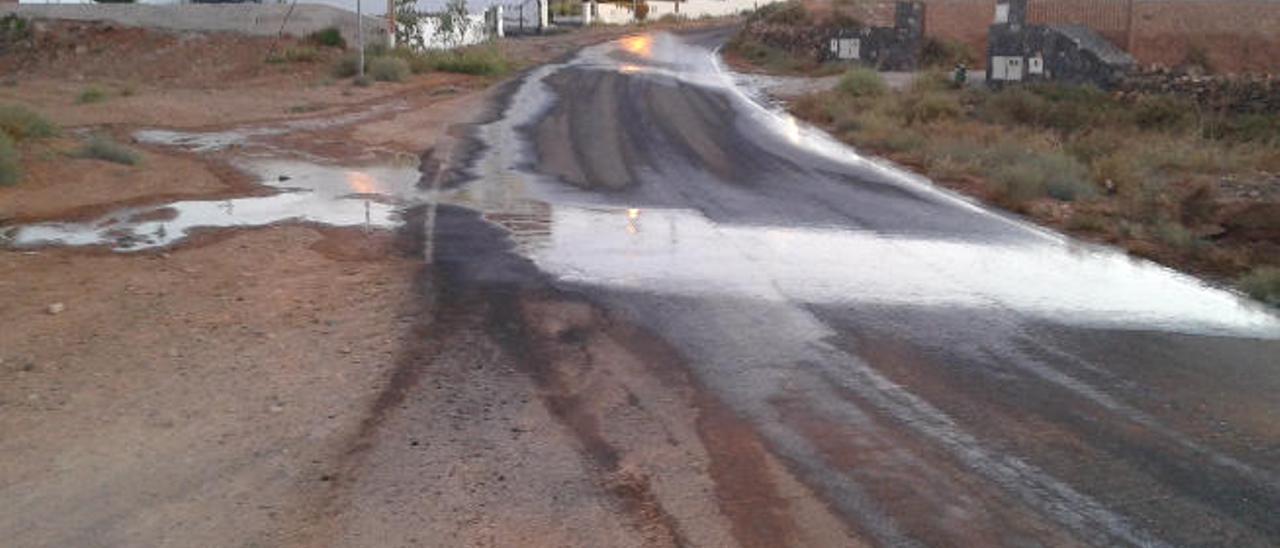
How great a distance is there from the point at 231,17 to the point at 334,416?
44.2 metres

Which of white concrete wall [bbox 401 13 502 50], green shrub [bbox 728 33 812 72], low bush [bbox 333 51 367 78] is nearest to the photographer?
low bush [bbox 333 51 367 78]

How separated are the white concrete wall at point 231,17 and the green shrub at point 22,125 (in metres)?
23.7

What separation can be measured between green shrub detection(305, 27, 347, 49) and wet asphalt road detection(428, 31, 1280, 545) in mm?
26233

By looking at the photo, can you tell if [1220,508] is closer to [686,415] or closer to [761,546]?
[761,546]

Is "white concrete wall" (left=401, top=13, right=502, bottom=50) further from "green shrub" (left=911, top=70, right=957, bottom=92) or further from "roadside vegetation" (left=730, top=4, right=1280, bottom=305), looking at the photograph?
"green shrub" (left=911, top=70, right=957, bottom=92)

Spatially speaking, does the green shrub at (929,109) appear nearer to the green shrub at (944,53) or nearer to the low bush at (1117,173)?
the low bush at (1117,173)

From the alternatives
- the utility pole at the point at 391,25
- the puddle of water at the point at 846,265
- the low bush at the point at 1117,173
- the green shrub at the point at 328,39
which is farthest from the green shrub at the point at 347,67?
the low bush at the point at 1117,173

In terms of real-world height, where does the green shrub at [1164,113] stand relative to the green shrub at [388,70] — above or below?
below

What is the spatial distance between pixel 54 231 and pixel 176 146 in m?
7.89

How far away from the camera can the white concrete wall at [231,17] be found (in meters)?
45.2

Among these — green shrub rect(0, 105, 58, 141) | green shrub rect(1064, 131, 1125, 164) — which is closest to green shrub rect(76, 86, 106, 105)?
green shrub rect(0, 105, 58, 141)

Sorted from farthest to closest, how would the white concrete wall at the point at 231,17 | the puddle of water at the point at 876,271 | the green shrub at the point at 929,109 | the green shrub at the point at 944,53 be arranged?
the white concrete wall at the point at 231,17
the green shrub at the point at 944,53
the green shrub at the point at 929,109
the puddle of water at the point at 876,271

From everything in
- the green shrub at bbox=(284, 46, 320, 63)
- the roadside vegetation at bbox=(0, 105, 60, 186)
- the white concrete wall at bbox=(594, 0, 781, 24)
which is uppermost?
the white concrete wall at bbox=(594, 0, 781, 24)

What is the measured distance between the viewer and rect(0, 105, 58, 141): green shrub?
17.8m
